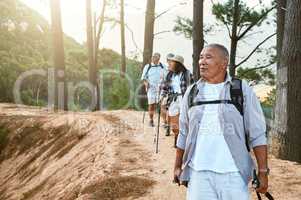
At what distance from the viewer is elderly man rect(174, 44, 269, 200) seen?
4.09 metres

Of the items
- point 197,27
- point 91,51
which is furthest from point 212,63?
point 91,51

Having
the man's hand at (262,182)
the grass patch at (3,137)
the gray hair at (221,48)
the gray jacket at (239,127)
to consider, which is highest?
the gray hair at (221,48)

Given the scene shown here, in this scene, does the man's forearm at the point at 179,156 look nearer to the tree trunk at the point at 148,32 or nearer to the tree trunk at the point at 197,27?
the tree trunk at the point at 197,27

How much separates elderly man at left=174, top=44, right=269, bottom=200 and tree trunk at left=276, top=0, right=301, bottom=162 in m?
7.35

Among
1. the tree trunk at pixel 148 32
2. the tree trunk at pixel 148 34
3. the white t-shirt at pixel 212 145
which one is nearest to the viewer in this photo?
the white t-shirt at pixel 212 145

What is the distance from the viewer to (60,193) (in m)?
10.1

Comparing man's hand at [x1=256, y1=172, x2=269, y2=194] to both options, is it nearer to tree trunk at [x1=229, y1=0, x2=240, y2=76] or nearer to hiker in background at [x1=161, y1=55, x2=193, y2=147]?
hiker in background at [x1=161, y1=55, x2=193, y2=147]

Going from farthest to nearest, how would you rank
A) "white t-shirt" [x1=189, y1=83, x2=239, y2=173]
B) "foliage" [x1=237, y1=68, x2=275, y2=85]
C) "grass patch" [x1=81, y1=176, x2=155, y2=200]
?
1. "foliage" [x1=237, y1=68, x2=275, y2=85]
2. "grass patch" [x1=81, y1=176, x2=155, y2=200]
3. "white t-shirt" [x1=189, y1=83, x2=239, y2=173]

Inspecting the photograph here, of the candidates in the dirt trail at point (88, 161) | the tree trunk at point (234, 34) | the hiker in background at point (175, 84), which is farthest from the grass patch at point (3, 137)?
the tree trunk at point (234, 34)

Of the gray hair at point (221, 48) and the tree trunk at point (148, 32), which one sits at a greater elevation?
the tree trunk at point (148, 32)

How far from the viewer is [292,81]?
37.3 ft

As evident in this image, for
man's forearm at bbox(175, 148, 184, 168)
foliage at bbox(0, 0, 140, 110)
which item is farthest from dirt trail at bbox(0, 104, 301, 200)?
foliage at bbox(0, 0, 140, 110)

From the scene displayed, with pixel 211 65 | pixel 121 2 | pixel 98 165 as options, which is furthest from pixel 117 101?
pixel 211 65

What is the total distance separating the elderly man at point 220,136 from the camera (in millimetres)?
4090
